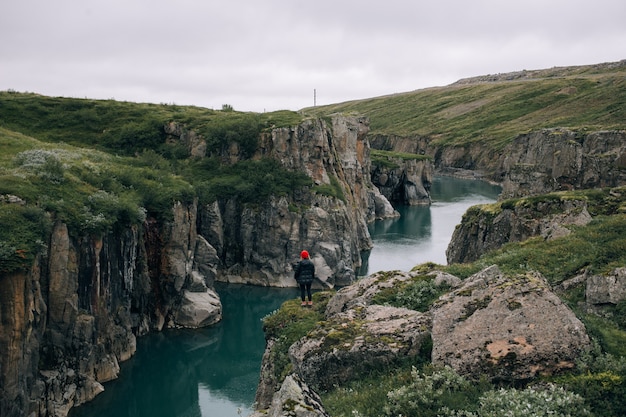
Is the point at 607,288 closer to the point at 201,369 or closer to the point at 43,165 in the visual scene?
the point at 201,369

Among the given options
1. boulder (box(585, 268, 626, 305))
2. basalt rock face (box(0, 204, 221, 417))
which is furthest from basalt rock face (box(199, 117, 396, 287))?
boulder (box(585, 268, 626, 305))

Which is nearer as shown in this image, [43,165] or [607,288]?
[607,288]

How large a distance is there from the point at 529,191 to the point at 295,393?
4848cm

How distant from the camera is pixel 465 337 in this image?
1302 cm

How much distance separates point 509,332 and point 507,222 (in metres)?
25.3

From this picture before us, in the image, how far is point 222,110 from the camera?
281 ft

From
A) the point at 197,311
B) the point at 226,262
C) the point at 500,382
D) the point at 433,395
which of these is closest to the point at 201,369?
the point at 197,311

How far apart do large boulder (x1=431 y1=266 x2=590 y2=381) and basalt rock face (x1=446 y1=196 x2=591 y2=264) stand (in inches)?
698

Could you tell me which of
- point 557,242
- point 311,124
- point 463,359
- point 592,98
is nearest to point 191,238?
point 311,124

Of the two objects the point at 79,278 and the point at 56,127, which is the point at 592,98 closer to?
the point at 56,127

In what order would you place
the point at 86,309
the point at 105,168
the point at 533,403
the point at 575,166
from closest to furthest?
the point at 533,403
the point at 86,309
the point at 105,168
the point at 575,166

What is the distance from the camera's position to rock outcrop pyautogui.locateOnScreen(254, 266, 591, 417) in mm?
11961

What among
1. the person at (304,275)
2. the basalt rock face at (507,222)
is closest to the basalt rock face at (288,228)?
the basalt rock face at (507,222)

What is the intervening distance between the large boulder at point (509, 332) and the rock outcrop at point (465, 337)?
20 millimetres
